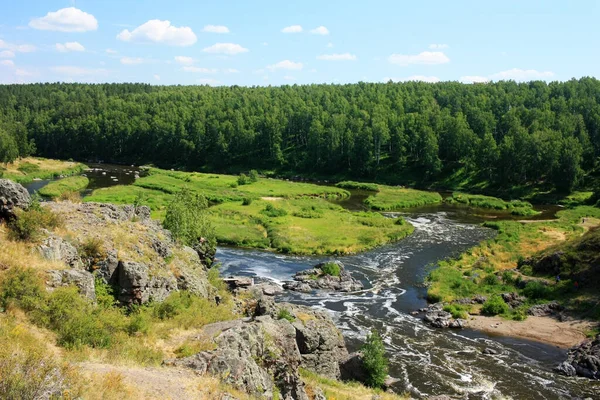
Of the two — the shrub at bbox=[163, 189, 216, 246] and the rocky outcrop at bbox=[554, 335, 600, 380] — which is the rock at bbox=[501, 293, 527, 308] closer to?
the rocky outcrop at bbox=[554, 335, 600, 380]

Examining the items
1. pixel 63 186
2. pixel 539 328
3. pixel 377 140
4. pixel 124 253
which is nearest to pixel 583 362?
pixel 539 328

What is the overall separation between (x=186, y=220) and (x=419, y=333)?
25.6 m

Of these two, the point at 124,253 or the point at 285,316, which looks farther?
the point at 285,316

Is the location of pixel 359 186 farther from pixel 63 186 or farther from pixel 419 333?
pixel 419 333

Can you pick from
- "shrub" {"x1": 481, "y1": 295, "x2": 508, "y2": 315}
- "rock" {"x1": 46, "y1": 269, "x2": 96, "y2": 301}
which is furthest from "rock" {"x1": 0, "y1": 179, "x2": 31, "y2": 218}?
"shrub" {"x1": 481, "y1": 295, "x2": 508, "y2": 315}

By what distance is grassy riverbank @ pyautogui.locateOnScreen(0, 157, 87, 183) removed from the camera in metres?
122

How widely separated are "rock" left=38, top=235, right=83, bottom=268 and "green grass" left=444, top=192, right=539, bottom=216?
8987 cm

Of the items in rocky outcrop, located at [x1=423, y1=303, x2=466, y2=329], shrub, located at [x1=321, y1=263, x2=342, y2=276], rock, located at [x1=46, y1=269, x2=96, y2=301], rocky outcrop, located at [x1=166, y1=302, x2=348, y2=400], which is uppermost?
rock, located at [x1=46, y1=269, x2=96, y2=301]

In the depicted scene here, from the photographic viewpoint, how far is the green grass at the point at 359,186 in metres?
130

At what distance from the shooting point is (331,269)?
185ft

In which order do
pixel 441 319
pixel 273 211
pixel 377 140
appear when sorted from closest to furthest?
pixel 441 319
pixel 273 211
pixel 377 140

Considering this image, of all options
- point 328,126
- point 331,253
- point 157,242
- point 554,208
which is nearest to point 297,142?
point 328,126

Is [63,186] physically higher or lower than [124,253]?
lower

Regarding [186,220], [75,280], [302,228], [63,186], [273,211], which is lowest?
[302,228]
